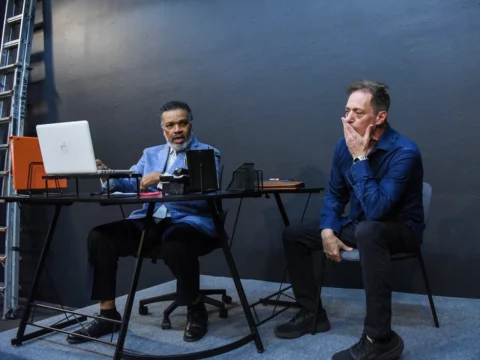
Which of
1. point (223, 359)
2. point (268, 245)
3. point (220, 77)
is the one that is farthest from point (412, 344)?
point (220, 77)

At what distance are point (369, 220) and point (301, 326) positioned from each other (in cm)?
60

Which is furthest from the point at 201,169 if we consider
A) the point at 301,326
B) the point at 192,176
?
the point at 301,326

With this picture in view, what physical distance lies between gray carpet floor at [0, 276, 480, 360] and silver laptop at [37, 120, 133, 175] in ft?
2.59

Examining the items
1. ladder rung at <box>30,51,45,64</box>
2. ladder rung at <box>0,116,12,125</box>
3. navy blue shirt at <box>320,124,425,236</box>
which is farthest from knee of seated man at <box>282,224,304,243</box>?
ladder rung at <box>30,51,45,64</box>

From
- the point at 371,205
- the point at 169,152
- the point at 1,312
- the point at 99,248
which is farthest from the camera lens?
the point at 1,312

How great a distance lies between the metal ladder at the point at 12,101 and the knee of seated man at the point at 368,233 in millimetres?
3015

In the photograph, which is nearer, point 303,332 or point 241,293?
point 241,293

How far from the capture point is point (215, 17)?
10.7 ft

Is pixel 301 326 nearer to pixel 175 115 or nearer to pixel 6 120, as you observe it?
pixel 175 115

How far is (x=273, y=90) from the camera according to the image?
3.04m

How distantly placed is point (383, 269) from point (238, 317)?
948 millimetres

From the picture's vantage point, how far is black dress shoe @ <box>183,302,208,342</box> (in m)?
1.96

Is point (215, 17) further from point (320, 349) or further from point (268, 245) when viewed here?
point (320, 349)

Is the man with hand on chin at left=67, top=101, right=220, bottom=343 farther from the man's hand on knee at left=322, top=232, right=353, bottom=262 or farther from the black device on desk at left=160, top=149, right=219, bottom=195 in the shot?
the man's hand on knee at left=322, top=232, right=353, bottom=262
